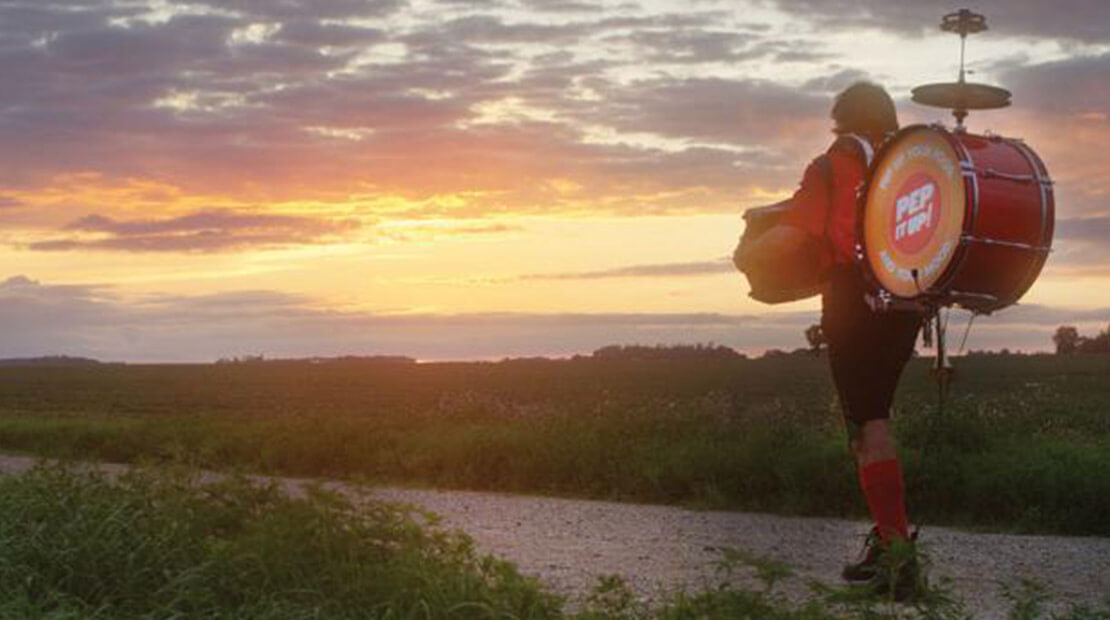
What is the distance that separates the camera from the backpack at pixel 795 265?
6.82 m

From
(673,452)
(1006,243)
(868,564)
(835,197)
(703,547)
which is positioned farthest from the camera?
(673,452)

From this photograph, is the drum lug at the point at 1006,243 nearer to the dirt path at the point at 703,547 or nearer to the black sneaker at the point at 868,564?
the black sneaker at the point at 868,564

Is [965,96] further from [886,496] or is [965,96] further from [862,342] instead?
[886,496]

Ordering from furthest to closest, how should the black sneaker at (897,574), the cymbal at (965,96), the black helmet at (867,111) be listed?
the black helmet at (867,111)
the cymbal at (965,96)
the black sneaker at (897,574)

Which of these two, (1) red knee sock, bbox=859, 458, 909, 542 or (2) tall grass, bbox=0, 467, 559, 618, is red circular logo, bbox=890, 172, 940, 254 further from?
(2) tall grass, bbox=0, 467, 559, 618

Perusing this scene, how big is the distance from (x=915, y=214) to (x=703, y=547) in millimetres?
3134

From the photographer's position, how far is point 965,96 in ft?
20.2

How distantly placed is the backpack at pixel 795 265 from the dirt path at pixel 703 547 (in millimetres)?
1320

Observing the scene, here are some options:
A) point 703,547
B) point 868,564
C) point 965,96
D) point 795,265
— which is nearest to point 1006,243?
point 965,96

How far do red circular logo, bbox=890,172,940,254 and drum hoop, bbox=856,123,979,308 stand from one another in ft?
0.54

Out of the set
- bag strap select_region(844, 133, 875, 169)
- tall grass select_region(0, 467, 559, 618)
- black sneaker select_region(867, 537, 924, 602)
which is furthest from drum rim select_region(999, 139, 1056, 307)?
tall grass select_region(0, 467, 559, 618)

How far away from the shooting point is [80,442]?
1695cm

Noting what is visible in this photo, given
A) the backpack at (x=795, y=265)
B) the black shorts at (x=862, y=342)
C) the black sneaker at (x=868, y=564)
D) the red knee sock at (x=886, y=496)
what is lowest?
the black sneaker at (x=868, y=564)

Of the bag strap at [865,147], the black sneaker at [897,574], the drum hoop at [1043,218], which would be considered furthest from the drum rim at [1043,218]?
the black sneaker at [897,574]
